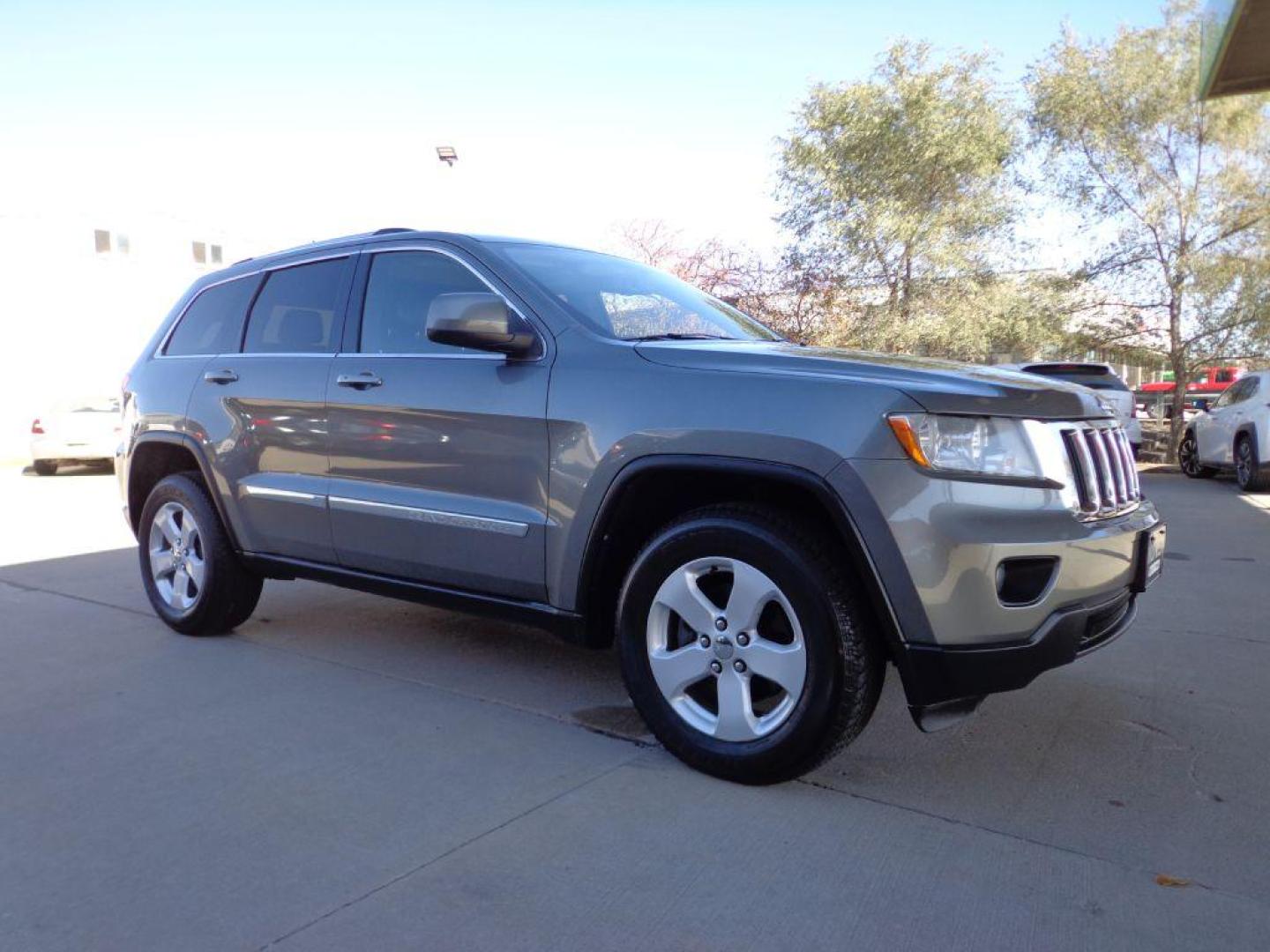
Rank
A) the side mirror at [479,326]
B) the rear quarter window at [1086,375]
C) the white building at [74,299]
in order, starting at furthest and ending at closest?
the white building at [74,299]
the rear quarter window at [1086,375]
the side mirror at [479,326]

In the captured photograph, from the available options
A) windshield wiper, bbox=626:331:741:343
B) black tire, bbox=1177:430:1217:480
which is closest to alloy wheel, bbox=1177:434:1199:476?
black tire, bbox=1177:430:1217:480

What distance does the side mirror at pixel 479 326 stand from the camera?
378 cm

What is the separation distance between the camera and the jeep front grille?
3283 mm

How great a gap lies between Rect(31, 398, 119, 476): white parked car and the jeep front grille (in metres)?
16.2

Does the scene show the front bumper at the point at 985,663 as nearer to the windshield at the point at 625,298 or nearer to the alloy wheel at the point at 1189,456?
the windshield at the point at 625,298

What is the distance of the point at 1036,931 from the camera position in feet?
8.29

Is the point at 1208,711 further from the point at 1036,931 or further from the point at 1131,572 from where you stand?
the point at 1036,931

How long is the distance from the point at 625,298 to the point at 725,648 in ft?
5.29

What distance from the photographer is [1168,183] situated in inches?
689

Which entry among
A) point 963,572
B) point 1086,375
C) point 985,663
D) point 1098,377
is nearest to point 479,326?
point 963,572

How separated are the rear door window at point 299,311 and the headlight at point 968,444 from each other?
273cm

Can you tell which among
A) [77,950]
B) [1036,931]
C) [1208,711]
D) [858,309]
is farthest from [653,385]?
[858,309]

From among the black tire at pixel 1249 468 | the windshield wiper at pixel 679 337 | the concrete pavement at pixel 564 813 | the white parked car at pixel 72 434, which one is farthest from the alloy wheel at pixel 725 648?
the white parked car at pixel 72 434

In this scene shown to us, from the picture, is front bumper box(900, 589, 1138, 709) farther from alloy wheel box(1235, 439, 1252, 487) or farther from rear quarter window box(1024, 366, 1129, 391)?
rear quarter window box(1024, 366, 1129, 391)
